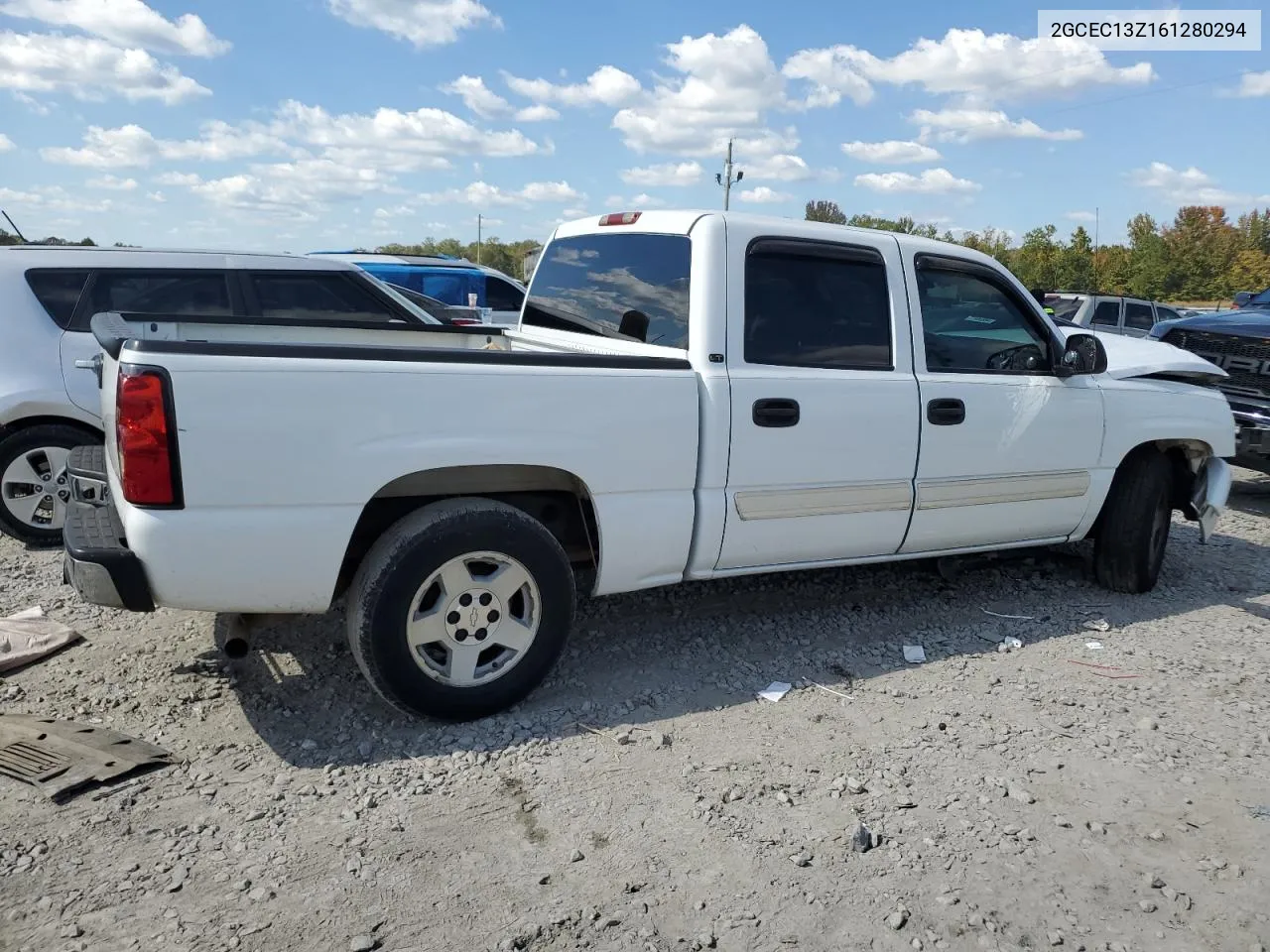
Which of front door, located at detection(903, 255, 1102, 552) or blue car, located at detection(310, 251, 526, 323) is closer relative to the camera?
front door, located at detection(903, 255, 1102, 552)

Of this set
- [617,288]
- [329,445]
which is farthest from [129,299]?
[329,445]

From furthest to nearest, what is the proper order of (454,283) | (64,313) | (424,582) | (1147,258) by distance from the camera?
(1147,258)
(454,283)
(64,313)
(424,582)

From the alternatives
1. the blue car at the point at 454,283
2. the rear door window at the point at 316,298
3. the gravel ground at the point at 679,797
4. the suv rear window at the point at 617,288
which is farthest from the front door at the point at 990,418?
the blue car at the point at 454,283

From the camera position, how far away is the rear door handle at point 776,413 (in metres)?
3.93

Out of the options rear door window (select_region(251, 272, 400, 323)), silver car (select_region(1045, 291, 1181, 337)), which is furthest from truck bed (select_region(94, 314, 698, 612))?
silver car (select_region(1045, 291, 1181, 337))

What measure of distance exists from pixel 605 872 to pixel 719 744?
89 cm

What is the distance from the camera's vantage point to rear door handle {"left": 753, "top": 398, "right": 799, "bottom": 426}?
3.93 metres

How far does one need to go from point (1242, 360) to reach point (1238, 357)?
0.16ft

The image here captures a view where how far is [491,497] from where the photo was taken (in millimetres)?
3861

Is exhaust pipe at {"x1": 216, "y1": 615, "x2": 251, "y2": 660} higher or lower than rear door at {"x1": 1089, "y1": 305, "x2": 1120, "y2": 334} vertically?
lower

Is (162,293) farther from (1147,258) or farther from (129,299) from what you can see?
(1147,258)

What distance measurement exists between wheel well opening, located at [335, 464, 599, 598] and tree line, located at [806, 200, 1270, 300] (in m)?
39.3

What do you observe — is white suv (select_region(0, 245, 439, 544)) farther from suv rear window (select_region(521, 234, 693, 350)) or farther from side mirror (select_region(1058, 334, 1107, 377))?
side mirror (select_region(1058, 334, 1107, 377))

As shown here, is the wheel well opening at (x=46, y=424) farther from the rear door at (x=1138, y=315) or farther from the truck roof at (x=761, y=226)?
the rear door at (x=1138, y=315)
